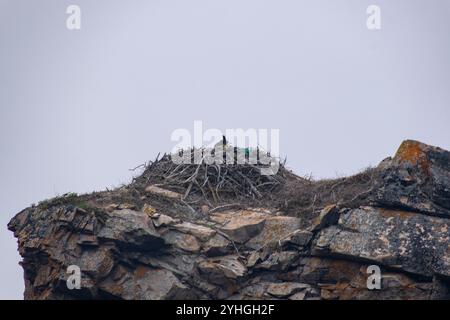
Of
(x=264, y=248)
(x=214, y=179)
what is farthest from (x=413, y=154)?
(x=214, y=179)

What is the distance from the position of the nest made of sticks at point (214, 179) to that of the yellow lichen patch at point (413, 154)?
426 centimetres

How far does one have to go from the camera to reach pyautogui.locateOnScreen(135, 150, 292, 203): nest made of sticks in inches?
743

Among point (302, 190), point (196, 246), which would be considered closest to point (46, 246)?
point (196, 246)

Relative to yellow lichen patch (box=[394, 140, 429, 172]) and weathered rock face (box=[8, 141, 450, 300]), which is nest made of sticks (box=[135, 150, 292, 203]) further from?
yellow lichen patch (box=[394, 140, 429, 172])

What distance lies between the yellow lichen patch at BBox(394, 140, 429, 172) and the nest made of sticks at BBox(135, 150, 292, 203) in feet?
14.0

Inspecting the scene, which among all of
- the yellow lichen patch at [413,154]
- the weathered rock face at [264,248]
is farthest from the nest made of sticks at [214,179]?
the yellow lichen patch at [413,154]

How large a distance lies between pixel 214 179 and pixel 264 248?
156 inches

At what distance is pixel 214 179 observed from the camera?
19.3 metres

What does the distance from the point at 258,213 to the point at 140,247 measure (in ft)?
10.6

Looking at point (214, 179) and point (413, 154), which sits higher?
point (413, 154)

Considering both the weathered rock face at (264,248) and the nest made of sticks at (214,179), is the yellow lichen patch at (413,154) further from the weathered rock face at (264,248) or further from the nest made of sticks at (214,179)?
the nest made of sticks at (214,179)

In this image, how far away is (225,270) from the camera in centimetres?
1531

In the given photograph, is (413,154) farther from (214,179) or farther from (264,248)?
(214,179)
